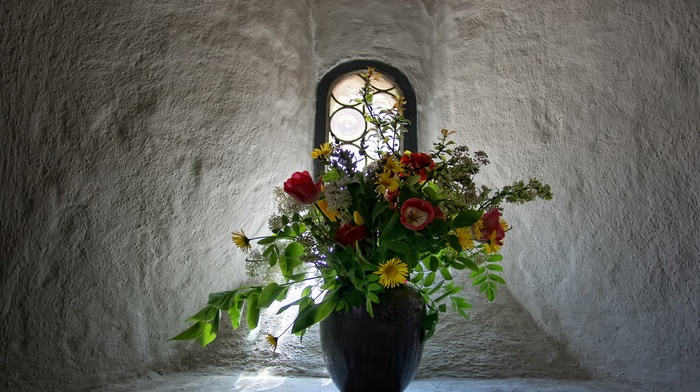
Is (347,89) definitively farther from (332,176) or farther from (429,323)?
(429,323)

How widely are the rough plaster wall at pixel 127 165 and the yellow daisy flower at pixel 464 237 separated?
2.21 ft

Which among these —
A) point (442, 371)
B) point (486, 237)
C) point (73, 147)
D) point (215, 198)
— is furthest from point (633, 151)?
point (73, 147)

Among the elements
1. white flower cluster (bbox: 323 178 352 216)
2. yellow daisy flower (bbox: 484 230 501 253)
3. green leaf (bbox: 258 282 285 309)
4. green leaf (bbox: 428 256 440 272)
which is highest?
white flower cluster (bbox: 323 178 352 216)

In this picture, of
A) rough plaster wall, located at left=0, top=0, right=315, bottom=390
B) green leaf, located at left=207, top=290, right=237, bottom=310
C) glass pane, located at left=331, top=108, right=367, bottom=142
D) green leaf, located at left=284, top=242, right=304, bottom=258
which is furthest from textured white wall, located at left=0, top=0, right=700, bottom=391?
green leaf, located at left=284, top=242, right=304, bottom=258

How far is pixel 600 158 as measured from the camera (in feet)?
4.69

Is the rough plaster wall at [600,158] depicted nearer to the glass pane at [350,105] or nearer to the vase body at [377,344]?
the glass pane at [350,105]

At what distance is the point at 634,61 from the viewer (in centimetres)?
130

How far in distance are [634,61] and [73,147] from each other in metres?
1.10

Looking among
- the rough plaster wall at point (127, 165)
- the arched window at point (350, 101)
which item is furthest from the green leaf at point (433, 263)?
the arched window at point (350, 101)

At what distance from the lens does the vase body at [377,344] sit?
114cm

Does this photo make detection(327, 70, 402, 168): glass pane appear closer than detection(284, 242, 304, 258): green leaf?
No

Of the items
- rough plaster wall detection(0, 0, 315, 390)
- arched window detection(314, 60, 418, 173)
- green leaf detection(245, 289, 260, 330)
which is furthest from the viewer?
arched window detection(314, 60, 418, 173)

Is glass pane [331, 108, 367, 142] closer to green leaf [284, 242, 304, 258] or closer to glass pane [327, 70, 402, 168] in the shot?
glass pane [327, 70, 402, 168]

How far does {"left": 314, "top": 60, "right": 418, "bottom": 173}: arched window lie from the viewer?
6.55 ft
